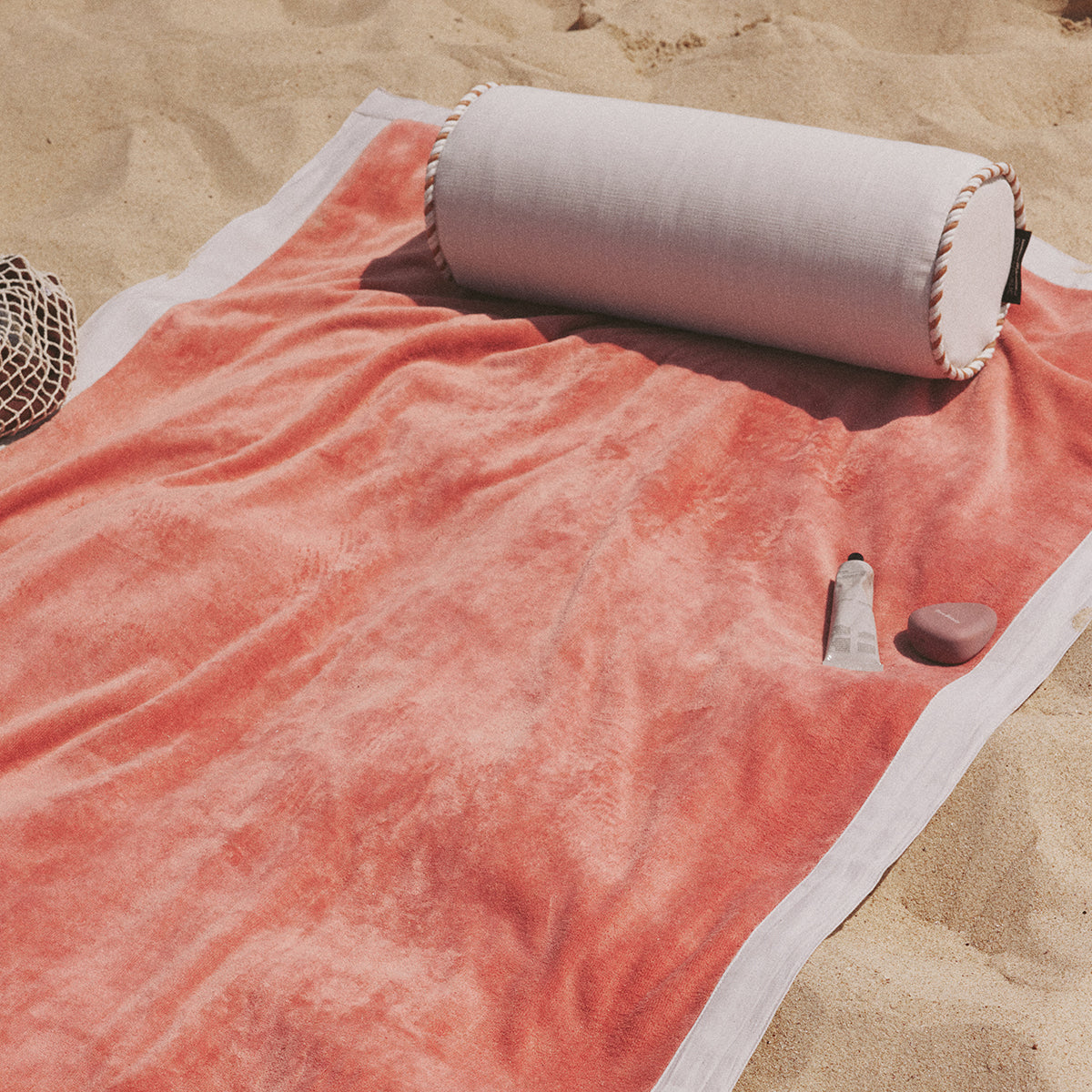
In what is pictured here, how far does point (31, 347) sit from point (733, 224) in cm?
125

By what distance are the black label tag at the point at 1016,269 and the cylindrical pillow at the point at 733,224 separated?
0.01 meters

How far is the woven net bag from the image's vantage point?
7.00 ft

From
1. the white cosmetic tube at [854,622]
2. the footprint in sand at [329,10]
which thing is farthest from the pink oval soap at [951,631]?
the footprint in sand at [329,10]

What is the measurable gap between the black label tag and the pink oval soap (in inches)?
29.9

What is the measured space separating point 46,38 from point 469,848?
117 inches

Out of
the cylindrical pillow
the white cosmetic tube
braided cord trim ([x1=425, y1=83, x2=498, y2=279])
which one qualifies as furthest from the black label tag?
braided cord trim ([x1=425, y1=83, x2=498, y2=279])

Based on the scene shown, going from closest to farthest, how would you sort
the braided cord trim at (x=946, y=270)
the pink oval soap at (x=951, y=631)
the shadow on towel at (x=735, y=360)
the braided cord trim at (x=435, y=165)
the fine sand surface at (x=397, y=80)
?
the pink oval soap at (x=951, y=631) < the braided cord trim at (x=946, y=270) < the shadow on towel at (x=735, y=360) < the braided cord trim at (x=435, y=165) < the fine sand surface at (x=397, y=80)

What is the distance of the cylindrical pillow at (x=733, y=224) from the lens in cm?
200

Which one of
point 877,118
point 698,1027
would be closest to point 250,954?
point 698,1027

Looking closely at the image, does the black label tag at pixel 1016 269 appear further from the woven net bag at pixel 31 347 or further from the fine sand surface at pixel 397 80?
the woven net bag at pixel 31 347

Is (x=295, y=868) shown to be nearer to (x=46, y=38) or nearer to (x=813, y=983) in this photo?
(x=813, y=983)

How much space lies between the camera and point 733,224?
2.11 metres

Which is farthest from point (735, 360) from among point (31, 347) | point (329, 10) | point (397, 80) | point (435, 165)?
point (329, 10)

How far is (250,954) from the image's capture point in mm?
1365
